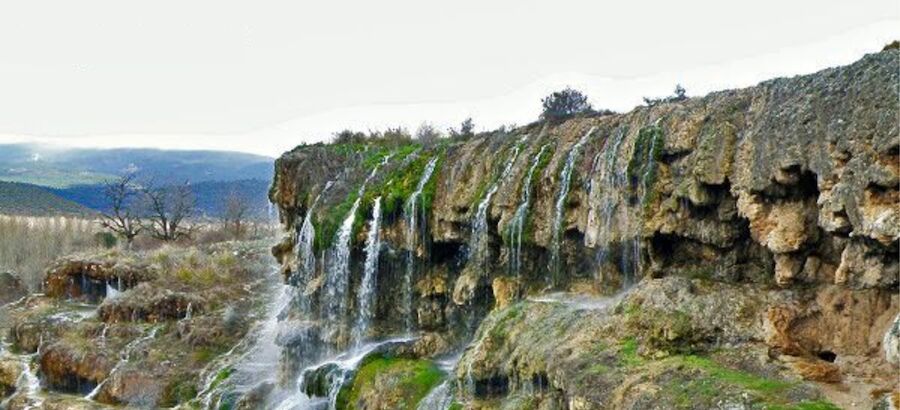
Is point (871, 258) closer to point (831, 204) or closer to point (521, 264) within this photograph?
point (831, 204)

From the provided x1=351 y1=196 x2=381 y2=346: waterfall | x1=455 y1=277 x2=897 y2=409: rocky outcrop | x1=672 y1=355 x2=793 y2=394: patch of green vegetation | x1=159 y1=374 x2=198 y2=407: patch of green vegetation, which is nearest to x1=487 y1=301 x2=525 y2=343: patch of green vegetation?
x1=455 y1=277 x2=897 y2=409: rocky outcrop

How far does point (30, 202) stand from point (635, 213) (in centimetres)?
15423

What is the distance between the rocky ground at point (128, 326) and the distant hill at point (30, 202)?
102954 mm

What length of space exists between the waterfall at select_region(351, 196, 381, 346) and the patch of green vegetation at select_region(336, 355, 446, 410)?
15.1 ft

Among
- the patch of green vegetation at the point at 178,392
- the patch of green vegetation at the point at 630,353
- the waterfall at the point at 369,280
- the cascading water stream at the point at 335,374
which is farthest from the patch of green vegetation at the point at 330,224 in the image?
the patch of green vegetation at the point at 630,353

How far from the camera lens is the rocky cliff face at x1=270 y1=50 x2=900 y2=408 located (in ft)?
50.9

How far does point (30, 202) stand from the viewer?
151 meters

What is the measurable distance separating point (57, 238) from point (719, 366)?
7568 cm

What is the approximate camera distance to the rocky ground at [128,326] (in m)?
31.6

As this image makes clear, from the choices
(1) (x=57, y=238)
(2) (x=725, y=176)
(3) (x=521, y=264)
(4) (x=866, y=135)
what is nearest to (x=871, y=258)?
(4) (x=866, y=135)

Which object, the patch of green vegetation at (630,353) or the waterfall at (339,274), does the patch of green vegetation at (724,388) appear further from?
the waterfall at (339,274)

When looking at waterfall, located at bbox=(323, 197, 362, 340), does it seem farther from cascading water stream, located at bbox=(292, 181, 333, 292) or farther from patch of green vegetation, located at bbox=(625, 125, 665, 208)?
patch of green vegetation, located at bbox=(625, 125, 665, 208)

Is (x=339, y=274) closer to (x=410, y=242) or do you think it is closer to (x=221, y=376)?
(x=410, y=242)

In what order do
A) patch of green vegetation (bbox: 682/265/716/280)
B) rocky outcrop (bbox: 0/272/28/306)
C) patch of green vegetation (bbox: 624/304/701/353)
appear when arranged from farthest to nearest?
rocky outcrop (bbox: 0/272/28/306) → patch of green vegetation (bbox: 682/265/716/280) → patch of green vegetation (bbox: 624/304/701/353)
